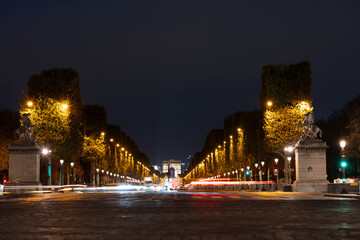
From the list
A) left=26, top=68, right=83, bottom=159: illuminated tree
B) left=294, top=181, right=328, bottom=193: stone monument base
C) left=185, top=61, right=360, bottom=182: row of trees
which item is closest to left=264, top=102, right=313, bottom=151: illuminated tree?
left=185, top=61, right=360, bottom=182: row of trees

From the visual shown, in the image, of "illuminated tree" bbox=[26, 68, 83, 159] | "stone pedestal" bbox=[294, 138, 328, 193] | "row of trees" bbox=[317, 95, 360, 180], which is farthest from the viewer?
"row of trees" bbox=[317, 95, 360, 180]

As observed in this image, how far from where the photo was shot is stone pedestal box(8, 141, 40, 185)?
2281 inches

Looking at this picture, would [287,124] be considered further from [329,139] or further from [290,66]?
[329,139]

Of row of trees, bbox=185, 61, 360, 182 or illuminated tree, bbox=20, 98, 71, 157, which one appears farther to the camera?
illuminated tree, bbox=20, 98, 71, 157

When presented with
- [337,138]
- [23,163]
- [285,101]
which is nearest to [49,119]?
[23,163]

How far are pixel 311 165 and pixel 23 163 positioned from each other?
94.5ft

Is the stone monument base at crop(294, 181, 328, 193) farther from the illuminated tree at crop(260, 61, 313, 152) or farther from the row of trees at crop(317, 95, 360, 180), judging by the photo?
the row of trees at crop(317, 95, 360, 180)

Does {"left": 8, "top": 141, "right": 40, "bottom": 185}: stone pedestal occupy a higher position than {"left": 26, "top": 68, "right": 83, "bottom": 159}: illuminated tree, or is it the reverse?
{"left": 26, "top": 68, "right": 83, "bottom": 159}: illuminated tree

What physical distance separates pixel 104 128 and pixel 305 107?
55.0 metres

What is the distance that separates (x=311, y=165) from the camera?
181 ft

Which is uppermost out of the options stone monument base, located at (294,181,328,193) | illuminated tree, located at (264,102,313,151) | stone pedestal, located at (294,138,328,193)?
illuminated tree, located at (264,102,313,151)

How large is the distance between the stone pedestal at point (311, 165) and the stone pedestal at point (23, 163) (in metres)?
26.5

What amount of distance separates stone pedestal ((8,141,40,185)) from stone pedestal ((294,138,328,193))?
86.9 ft

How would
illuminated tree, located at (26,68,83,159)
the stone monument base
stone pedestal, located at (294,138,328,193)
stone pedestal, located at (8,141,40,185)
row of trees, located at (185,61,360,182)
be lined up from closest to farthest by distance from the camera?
the stone monument base, stone pedestal, located at (294,138,328,193), stone pedestal, located at (8,141,40,185), row of trees, located at (185,61,360,182), illuminated tree, located at (26,68,83,159)
